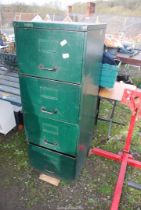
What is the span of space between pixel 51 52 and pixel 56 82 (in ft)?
0.68

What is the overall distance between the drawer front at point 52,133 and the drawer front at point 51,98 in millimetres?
Result: 67

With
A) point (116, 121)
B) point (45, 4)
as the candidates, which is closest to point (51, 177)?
point (116, 121)

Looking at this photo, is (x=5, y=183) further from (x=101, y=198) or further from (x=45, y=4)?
(x=45, y=4)

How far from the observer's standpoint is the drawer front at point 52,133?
1434 mm

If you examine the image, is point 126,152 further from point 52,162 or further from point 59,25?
point 59,25

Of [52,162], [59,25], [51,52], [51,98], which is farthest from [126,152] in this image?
[59,25]

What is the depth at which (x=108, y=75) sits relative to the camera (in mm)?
1707

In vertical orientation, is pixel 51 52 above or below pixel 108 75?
above

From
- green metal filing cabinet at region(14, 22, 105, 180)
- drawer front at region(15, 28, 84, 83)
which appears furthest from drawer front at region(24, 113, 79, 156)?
drawer front at region(15, 28, 84, 83)

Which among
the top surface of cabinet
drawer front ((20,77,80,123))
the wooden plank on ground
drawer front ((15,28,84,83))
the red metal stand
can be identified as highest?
the top surface of cabinet

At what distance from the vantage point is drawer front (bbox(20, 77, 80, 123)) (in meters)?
1.26

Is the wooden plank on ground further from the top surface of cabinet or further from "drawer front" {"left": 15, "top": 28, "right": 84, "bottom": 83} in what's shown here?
the top surface of cabinet

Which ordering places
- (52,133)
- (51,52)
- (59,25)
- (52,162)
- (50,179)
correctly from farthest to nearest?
(50,179), (52,162), (52,133), (51,52), (59,25)

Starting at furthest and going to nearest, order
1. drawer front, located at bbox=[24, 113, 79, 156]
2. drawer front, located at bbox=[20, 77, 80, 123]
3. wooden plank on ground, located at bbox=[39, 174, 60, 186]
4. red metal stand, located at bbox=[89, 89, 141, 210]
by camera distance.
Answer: wooden plank on ground, located at bbox=[39, 174, 60, 186]
red metal stand, located at bbox=[89, 89, 141, 210]
drawer front, located at bbox=[24, 113, 79, 156]
drawer front, located at bbox=[20, 77, 80, 123]
